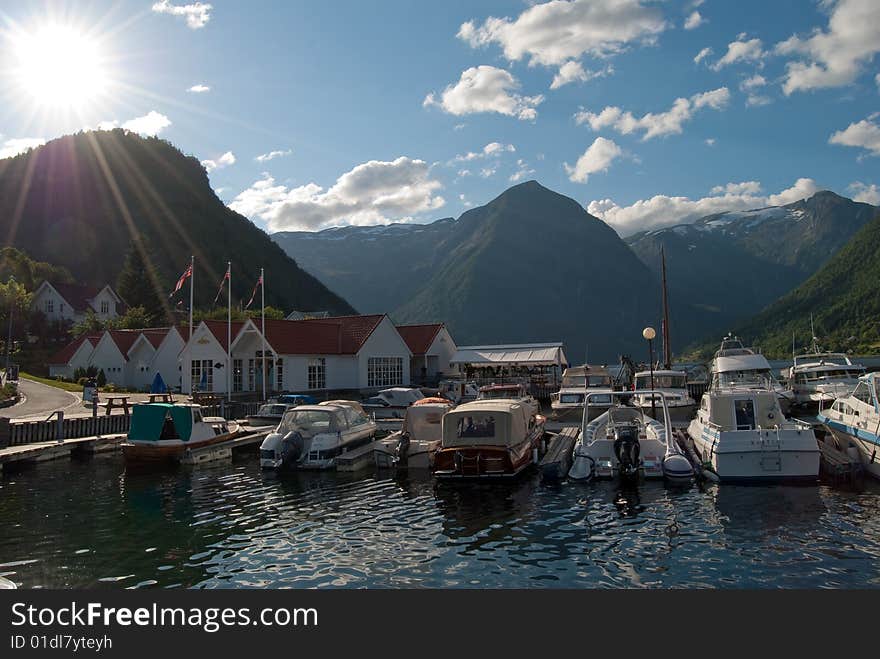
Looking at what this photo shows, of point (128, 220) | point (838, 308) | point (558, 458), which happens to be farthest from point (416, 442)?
point (128, 220)

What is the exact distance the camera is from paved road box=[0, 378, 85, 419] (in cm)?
3734

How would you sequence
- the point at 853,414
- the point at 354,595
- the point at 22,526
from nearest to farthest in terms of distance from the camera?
the point at 354,595, the point at 22,526, the point at 853,414

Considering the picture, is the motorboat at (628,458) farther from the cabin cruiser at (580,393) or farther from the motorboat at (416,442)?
the cabin cruiser at (580,393)

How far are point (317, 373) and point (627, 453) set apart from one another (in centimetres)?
3249

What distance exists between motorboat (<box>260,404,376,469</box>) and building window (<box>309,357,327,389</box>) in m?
21.1

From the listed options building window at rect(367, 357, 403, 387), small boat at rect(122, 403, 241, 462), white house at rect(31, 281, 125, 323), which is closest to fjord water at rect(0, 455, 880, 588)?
small boat at rect(122, 403, 241, 462)

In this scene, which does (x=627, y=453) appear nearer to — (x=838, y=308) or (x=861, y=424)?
(x=861, y=424)

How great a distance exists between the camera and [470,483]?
862 inches

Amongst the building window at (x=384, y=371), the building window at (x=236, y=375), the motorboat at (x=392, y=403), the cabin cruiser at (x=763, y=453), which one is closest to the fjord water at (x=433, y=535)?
the cabin cruiser at (x=763, y=453)

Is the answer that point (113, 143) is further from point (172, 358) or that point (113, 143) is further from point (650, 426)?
point (650, 426)

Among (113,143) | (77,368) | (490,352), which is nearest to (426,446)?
(490,352)

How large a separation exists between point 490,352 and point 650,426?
36929 mm

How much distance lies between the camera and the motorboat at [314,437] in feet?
81.8

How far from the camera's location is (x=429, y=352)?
2466 inches
